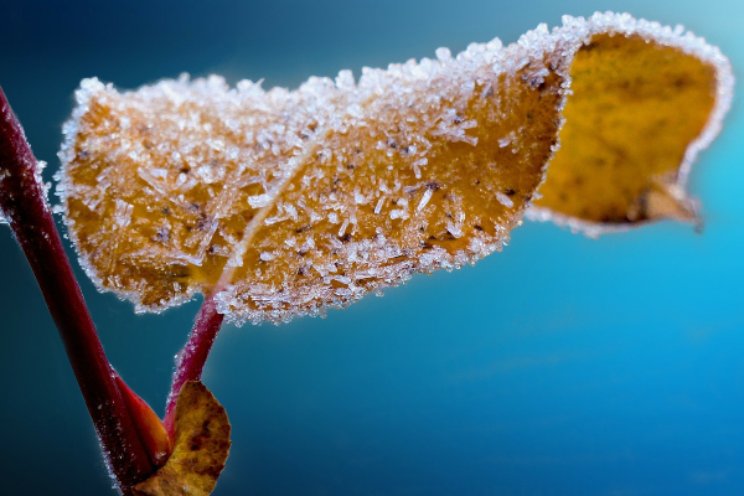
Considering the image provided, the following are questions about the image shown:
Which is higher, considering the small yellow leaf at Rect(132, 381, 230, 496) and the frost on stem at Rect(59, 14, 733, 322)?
the frost on stem at Rect(59, 14, 733, 322)

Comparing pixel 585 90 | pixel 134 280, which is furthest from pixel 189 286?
pixel 585 90

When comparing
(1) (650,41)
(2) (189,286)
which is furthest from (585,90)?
(2) (189,286)

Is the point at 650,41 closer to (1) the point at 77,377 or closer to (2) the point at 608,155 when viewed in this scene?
(2) the point at 608,155

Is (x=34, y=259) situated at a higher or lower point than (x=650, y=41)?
lower

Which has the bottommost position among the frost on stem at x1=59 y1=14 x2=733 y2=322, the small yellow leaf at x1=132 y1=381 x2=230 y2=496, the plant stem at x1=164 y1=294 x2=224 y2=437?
the small yellow leaf at x1=132 y1=381 x2=230 y2=496

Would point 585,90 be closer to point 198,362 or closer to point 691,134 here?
point 691,134
